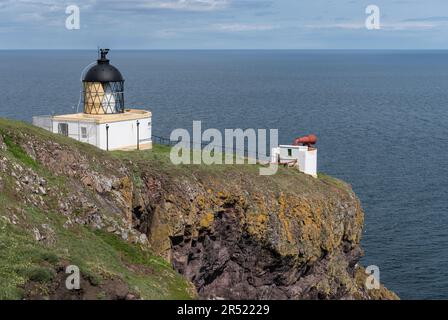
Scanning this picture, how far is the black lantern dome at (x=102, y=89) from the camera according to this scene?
2126 inches

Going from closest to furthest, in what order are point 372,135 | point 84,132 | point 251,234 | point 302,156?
point 251,234, point 84,132, point 302,156, point 372,135

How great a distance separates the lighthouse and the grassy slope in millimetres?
13123

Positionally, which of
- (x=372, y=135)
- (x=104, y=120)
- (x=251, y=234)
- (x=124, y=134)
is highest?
(x=104, y=120)

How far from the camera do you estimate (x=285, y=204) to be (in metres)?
48.0

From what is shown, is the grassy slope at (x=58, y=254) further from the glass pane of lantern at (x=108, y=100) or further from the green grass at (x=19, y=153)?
the glass pane of lantern at (x=108, y=100)

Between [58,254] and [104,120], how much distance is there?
2487 cm

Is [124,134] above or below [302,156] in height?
above

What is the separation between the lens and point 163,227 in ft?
133

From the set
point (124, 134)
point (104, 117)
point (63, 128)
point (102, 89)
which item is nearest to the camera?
point (104, 117)

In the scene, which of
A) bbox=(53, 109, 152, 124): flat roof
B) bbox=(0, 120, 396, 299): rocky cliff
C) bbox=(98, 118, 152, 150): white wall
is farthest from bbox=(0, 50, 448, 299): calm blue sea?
bbox=(53, 109, 152, 124): flat roof

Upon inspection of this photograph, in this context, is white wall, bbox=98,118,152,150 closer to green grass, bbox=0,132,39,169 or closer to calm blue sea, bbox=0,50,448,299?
green grass, bbox=0,132,39,169

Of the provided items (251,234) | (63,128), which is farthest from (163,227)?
(63,128)

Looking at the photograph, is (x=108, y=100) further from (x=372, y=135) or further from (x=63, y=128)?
(x=372, y=135)

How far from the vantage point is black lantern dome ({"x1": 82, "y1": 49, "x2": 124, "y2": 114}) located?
5400 centimetres
